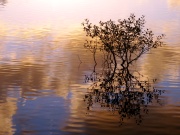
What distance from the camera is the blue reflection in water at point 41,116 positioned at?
1291 centimetres

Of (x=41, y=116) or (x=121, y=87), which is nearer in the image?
(x=41, y=116)

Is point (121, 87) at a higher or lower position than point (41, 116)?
higher

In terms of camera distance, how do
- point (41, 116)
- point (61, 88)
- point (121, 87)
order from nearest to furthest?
point (41, 116) < point (61, 88) < point (121, 87)

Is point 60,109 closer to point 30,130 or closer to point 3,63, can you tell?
point 30,130

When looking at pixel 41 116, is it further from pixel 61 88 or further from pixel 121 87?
pixel 121 87

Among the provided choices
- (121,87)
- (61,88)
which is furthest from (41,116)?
(121,87)

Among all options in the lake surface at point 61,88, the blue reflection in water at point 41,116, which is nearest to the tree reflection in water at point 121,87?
the lake surface at point 61,88

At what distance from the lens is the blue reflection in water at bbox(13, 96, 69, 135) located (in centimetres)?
1291

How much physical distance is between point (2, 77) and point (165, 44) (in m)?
16.9

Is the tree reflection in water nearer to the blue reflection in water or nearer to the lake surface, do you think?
the lake surface

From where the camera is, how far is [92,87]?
19031mm

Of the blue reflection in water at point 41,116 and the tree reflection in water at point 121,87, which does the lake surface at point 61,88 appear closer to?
the blue reflection in water at point 41,116

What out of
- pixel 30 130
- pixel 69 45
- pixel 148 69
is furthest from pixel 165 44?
pixel 30 130

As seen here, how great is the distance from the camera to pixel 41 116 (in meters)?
14.3
